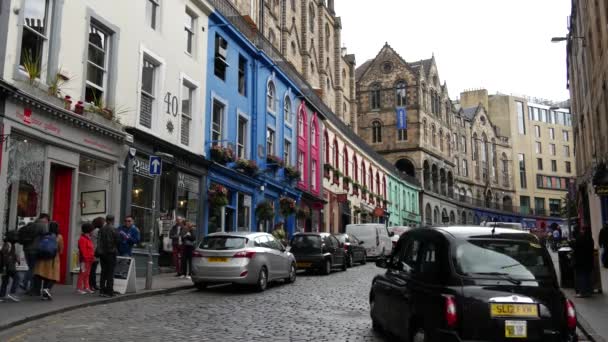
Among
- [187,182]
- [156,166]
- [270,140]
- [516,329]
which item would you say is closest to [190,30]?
[187,182]

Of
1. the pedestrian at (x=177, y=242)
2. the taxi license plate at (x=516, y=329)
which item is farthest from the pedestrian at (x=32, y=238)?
the taxi license plate at (x=516, y=329)

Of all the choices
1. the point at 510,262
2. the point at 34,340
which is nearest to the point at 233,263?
the point at 34,340

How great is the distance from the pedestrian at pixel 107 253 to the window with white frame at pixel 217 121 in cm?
1036

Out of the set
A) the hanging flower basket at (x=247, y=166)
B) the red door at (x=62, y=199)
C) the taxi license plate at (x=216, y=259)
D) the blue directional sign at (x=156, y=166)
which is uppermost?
the hanging flower basket at (x=247, y=166)

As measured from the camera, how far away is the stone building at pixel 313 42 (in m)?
40.6

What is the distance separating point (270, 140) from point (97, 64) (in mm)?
13090

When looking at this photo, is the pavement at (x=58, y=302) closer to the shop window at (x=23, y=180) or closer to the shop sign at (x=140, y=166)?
the shop window at (x=23, y=180)

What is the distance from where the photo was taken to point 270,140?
28.2 metres

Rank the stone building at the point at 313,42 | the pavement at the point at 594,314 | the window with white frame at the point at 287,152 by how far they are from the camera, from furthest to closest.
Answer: the stone building at the point at 313,42 < the window with white frame at the point at 287,152 < the pavement at the point at 594,314

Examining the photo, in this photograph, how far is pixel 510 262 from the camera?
6.32 meters

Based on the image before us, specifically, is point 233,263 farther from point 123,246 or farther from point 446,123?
point 446,123

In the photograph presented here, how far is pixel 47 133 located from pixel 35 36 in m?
2.35

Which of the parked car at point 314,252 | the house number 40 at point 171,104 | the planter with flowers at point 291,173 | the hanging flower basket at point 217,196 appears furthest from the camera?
the planter with flowers at point 291,173

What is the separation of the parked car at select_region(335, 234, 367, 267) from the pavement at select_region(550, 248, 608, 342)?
1010cm
